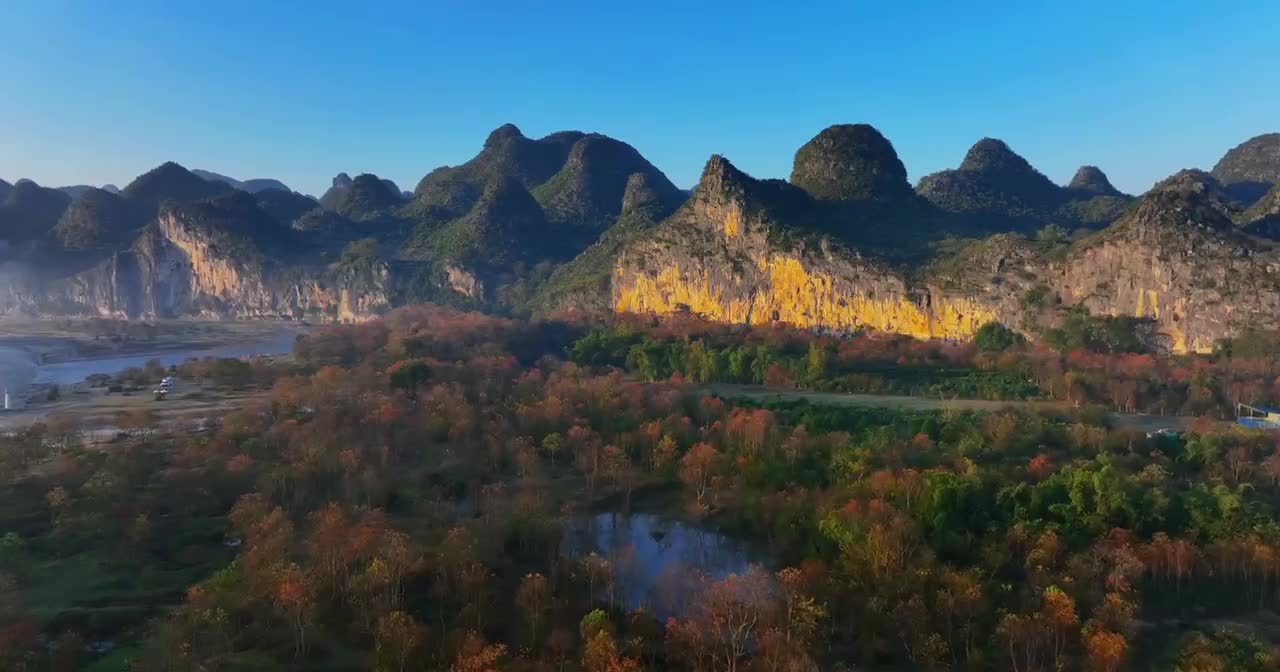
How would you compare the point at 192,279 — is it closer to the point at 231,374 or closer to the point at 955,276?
the point at 231,374

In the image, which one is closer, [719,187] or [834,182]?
[719,187]

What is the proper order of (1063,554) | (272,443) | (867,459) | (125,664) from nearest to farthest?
(125,664) → (1063,554) → (867,459) → (272,443)

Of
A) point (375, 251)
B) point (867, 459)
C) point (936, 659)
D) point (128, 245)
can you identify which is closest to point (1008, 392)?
point (867, 459)

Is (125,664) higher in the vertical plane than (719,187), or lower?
lower

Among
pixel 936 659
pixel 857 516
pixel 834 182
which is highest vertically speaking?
pixel 834 182

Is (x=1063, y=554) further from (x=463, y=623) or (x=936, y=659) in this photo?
(x=463, y=623)

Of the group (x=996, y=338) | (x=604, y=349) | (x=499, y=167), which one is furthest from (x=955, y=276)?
(x=499, y=167)

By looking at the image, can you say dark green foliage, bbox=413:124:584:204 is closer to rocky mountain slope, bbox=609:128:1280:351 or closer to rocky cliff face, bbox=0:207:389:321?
rocky cliff face, bbox=0:207:389:321

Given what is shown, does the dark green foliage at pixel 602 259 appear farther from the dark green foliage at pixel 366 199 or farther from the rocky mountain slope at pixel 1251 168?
the rocky mountain slope at pixel 1251 168
